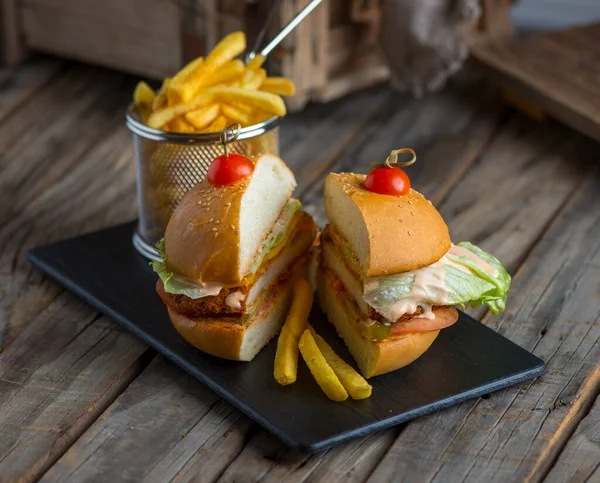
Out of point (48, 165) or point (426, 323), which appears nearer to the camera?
point (426, 323)

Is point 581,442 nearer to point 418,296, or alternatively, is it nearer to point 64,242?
point 418,296

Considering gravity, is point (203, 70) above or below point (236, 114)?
above

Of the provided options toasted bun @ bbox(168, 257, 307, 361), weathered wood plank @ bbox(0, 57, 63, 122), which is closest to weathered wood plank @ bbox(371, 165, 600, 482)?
toasted bun @ bbox(168, 257, 307, 361)

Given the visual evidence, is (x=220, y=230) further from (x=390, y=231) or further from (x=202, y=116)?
(x=202, y=116)

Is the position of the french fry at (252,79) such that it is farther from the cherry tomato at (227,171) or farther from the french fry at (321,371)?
the french fry at (321,371)

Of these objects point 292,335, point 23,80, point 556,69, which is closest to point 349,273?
point 292,335

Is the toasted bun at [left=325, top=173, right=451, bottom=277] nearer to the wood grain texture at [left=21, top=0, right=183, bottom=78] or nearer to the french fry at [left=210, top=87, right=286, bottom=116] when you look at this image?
the french fry at [left=210, top=87, right=286, bottom=116]

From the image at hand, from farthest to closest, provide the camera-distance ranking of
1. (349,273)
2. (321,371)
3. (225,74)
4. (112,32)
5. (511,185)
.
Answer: (112,32)
(511,185)
(225,74)
(349,273)
(321,371)

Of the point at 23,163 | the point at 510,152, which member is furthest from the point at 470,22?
the point at 23,163
